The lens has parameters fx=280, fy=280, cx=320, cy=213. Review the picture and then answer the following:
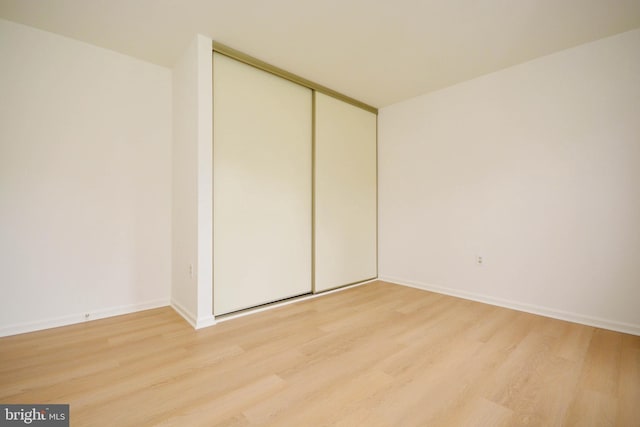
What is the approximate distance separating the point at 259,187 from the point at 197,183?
2.00ft

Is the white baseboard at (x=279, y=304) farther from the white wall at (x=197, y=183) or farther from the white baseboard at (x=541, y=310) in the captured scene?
the white baseboard at (x=541, y=310)

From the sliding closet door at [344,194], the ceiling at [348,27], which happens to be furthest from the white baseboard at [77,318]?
the ceiling at [348,27]

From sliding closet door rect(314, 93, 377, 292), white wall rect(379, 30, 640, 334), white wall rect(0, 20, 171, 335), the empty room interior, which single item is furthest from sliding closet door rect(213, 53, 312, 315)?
white wall rect(379, 30, 640, 334)

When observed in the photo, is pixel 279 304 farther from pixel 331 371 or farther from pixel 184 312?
pixel 331 371

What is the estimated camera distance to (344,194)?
3.62 metres

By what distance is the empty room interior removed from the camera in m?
1.60

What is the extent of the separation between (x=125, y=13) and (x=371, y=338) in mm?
3091

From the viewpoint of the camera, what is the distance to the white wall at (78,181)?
220cm

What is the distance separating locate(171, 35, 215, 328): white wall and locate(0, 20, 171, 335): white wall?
433 mm

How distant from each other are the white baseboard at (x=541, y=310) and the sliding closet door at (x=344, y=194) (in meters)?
0.84

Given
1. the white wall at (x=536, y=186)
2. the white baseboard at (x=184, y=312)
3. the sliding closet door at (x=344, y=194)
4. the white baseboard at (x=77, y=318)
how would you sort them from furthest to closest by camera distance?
the sliding closet door at (x=344, y=194) < the white baseboard at (x=184, y=312) < the white wall at (x=536, y=186) < the white baseboard at (x=77, y=318)

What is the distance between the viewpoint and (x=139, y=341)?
212 cm

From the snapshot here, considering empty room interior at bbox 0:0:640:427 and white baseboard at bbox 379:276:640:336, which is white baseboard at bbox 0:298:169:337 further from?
white baseboard at bbox 379:276:640:336

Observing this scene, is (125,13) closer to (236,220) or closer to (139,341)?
(236,220)
